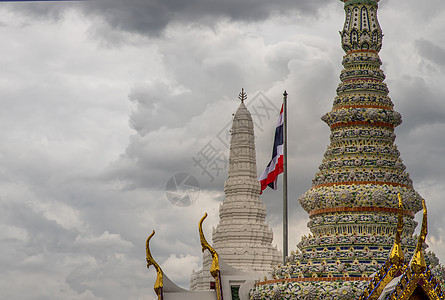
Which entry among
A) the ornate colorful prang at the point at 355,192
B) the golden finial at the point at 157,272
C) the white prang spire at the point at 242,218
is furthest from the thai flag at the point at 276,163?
the white prang spire at the point at 242,218

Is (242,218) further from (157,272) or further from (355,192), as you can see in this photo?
(355,192)

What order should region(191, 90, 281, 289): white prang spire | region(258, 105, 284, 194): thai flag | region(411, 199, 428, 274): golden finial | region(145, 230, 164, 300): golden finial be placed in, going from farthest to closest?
region(191, 90, 281, 289): white prang spire → region(258, 105, 284, 194): thai flag → region(145, 230, 164, 300): golden finial → region(411, 199, 428, 274): golden finial

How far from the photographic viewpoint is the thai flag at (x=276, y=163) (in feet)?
161

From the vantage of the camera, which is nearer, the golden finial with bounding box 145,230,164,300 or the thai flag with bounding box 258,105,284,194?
the golden finial with bounding box 145,230,164,300

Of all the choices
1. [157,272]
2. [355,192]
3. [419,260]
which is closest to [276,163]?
[355,192]

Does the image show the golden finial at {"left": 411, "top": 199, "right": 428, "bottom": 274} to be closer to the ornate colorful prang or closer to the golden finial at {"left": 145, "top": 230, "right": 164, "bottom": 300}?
the ornate colorful prang

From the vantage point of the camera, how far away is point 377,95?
44.5 metres

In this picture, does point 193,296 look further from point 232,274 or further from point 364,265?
point 364,265

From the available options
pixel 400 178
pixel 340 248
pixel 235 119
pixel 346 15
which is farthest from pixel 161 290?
pixel 235 119

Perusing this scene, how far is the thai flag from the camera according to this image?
Result: 49.0 m

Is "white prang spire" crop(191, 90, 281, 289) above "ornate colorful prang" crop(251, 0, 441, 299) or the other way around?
above

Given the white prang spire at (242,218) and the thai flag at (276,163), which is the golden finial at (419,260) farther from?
the white prang spire at (242,218)

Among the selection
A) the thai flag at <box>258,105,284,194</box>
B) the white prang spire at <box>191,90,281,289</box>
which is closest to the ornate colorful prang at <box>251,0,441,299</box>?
the thai flag at <box>258,105,284,194</box>

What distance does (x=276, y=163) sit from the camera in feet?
162
